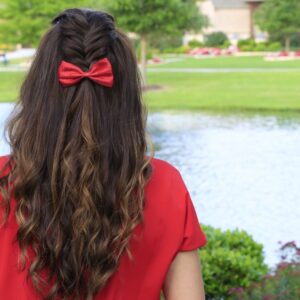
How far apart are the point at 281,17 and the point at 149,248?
47968 mm

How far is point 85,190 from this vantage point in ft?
4.71

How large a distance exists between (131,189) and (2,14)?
26.6 metres

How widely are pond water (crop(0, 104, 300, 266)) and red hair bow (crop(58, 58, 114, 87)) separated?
14.9ft

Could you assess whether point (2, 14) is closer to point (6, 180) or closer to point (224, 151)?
point (224, 151)

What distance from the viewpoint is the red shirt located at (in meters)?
1.45

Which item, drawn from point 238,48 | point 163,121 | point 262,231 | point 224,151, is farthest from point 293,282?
point 238,48

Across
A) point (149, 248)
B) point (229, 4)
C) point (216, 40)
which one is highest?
point (149, 248)

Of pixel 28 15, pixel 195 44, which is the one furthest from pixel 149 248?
pixel 195 44

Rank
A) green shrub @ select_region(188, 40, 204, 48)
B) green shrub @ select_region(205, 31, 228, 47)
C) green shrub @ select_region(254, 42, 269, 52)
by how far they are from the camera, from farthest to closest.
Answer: green shrub @ select_region(188, 40, 204, 48), green shrub @ select_region(205, 31, 228, 47), green shrub @ select_region(254, 42, 269, 52)

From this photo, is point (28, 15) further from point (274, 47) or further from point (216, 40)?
point (216, 40)

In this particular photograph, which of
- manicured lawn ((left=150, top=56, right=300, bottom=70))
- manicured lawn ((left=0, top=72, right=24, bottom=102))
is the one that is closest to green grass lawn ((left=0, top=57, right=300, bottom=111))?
manicured lawn ((left=0, top=72, right=24, bottom=102))

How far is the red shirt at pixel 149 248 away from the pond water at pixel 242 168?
14.5 ft

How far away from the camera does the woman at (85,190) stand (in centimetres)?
143

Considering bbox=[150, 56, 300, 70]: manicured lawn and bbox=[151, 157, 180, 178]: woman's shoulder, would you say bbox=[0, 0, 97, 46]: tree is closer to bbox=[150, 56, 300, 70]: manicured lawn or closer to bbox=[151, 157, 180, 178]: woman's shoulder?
bbox=[150, 56, 300, 70]: manicured lawn
